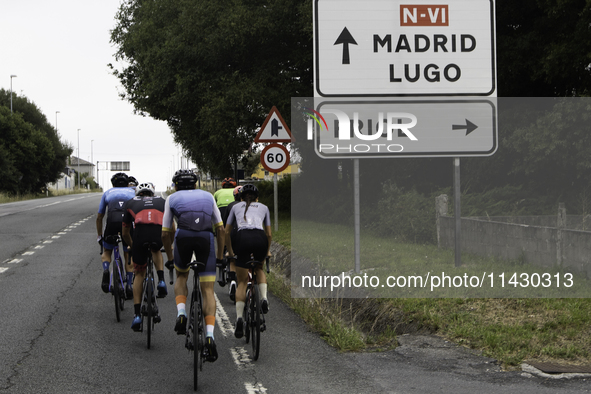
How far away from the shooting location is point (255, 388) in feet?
19.2

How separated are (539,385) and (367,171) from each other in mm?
17232

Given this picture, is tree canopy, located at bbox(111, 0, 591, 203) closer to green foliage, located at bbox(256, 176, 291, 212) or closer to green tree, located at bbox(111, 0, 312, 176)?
green tree, located at bbox(111, 0, 312, 176)

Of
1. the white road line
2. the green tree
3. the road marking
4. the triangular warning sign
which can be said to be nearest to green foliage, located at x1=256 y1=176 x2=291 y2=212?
the green tree

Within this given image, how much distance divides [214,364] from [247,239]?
4.26ft

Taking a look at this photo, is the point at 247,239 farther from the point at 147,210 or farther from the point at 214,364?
the point at 147,210

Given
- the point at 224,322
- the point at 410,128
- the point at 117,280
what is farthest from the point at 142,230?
the point at 410,128

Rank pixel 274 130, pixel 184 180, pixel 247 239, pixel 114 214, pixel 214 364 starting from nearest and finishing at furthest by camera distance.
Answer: pixel 184 180 → pixel 214 364 → pixel 247 239 → pixel 114 214 → pixel 274 130

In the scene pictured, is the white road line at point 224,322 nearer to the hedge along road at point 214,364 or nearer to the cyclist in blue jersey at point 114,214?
the hedge along road at point 214,364

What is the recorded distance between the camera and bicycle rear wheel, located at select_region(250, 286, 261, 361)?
6.80 meters

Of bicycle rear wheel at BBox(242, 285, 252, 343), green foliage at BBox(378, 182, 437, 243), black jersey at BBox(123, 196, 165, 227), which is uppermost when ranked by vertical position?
black jersey at BBox(123, 196, 165, 227)

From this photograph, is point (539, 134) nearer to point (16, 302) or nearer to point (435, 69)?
point (435, 69)

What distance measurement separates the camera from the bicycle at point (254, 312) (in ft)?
22.5

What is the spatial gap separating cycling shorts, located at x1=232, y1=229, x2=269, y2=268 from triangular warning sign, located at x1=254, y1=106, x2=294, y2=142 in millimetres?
8353

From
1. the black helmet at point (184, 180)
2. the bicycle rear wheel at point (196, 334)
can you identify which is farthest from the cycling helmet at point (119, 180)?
the bicycle rear wheel at point (196, 334)
